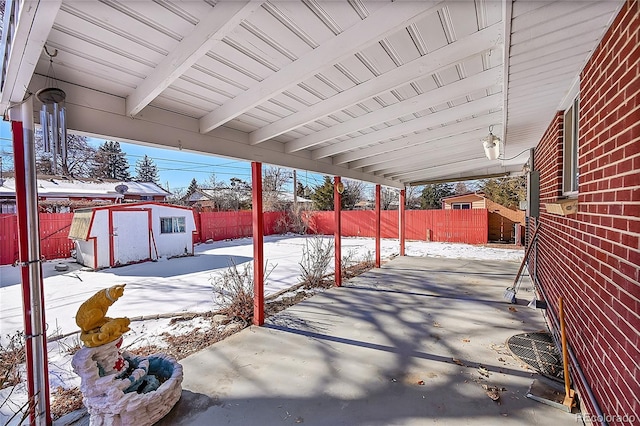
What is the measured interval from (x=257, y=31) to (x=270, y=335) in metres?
3.23

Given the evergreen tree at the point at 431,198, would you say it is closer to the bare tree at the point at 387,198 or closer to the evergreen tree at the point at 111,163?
the bare tree at the point at 387,198

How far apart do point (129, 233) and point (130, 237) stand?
0.44 feet

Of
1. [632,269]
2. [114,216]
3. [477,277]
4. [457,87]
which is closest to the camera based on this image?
[632,269]

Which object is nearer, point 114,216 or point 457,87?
point 457,87

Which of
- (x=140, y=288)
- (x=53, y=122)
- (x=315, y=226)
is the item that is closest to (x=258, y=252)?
(x=53, y=122)

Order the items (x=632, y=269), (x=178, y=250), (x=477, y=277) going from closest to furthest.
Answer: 1. (x=632, y=269)
2. (x=477, y=277)
3. (x=178, y=250)

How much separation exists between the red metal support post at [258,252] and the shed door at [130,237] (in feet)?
23.0

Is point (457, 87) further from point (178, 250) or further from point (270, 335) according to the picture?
point (178, 250)

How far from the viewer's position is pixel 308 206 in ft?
63.9

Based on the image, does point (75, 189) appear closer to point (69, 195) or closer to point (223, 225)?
point (69, 195)

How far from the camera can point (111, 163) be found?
67.9 ft

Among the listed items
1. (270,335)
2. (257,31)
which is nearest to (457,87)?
(257,31)

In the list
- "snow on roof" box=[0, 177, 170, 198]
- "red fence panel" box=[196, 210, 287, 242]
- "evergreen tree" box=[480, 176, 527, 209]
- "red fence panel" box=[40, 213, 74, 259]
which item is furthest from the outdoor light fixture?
"red fence panel" box=[196, 210, 287, 242]

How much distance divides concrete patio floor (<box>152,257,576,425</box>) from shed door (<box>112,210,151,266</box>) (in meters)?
7.09
